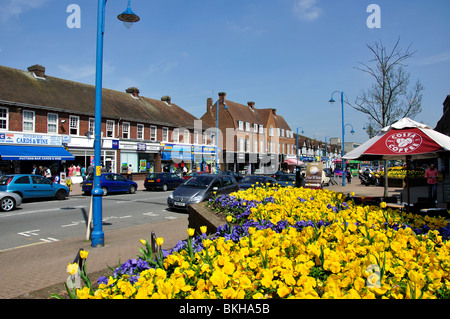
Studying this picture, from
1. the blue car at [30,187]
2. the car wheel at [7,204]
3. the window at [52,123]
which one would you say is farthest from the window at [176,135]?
the car wheel at [7,204]

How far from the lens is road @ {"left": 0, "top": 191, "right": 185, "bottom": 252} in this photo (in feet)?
29.6

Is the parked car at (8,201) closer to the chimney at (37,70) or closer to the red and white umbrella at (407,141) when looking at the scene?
the red and white umbrella at (407,141)

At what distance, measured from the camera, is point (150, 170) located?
3603 centimetres

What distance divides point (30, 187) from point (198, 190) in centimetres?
905

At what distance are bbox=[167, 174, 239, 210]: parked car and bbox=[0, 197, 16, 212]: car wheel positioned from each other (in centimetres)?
647

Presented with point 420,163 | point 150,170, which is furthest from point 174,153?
point 420,163

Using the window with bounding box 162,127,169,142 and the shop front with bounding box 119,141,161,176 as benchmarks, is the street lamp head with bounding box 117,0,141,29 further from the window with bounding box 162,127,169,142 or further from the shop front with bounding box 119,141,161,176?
the window with bounding box 162,127,169,142

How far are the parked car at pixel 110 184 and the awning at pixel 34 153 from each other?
5999mm

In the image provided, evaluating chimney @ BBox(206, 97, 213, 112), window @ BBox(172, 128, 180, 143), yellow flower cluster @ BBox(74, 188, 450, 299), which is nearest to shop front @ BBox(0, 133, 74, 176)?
window @ BBox(172, 128, 180, 143)

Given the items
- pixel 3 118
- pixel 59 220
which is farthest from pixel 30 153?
pixel 59 220

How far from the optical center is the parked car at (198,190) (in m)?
13.5

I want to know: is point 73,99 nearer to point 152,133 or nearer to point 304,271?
point 152,133

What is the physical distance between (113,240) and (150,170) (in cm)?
2808
